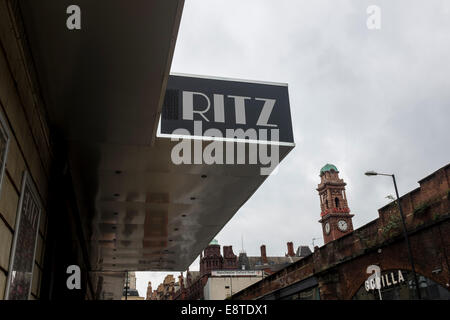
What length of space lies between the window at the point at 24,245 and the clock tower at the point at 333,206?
71.6 meters

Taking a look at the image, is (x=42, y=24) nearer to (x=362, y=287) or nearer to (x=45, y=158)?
(x=45, y=158)

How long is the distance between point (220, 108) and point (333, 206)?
2823 inches

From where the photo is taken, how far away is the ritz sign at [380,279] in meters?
20.2

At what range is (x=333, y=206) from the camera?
251 feet

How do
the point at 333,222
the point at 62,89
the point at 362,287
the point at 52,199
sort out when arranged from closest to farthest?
the point at 62,89, the point at 52,199, the point at 362,287, the point at 333,222

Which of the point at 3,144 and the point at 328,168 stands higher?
the point at 328,168

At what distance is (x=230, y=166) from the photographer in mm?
9492

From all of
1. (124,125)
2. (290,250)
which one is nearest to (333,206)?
(290,250)

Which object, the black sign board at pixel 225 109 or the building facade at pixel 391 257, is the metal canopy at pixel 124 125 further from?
the building facade at pixel 391 257

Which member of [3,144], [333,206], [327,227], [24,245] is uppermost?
[333,206]

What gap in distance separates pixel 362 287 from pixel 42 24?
2182 centimetres

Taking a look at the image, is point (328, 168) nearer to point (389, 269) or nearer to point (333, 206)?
point (333, 206)

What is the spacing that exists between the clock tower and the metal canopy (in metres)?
62.8
